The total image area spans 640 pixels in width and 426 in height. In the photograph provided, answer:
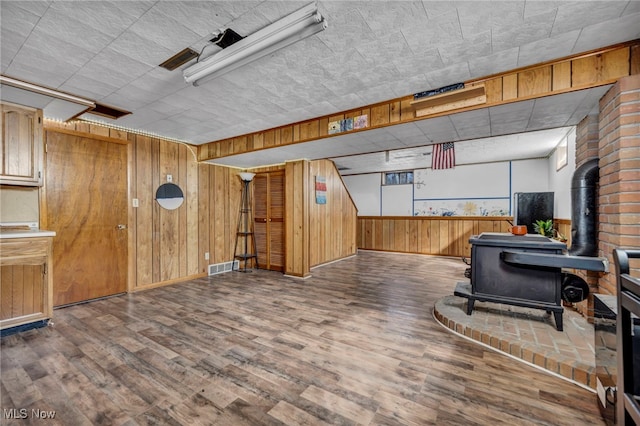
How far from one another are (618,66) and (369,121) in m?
2.02

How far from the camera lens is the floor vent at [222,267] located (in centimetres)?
538

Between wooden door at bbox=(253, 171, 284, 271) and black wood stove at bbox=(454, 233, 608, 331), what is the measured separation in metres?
3.70

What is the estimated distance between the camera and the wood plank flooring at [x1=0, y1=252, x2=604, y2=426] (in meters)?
1.64

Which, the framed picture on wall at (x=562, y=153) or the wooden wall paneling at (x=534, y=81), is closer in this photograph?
the wooden wall paneling at (x=534, y=81)

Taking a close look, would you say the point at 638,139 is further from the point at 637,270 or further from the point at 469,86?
the point at 469,86

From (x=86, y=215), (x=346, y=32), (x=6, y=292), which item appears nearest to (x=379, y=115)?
(x=346, y=32)

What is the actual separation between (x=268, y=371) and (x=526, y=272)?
255 cm

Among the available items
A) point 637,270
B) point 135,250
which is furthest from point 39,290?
point 637,270

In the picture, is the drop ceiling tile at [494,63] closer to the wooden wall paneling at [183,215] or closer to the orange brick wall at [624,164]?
the orange brick wall at [624,164]

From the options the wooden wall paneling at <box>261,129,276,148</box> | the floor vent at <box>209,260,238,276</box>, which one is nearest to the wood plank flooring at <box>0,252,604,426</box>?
the floor vent at <box>209,260,238,276</box>

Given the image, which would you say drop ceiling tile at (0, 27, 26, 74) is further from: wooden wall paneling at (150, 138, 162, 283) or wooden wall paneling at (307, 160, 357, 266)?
wooden wall paneling at (307, 160, 357, 266)

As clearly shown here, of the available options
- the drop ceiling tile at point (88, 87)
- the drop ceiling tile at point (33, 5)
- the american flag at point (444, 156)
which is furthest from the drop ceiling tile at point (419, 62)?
the drop ceiling tile at point (88, 87)

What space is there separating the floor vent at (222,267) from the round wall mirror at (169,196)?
4.61 feet

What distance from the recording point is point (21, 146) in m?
2.97
